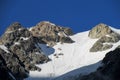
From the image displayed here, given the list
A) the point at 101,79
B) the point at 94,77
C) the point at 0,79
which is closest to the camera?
the point at 0,79

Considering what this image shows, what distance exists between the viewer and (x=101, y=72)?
185 m

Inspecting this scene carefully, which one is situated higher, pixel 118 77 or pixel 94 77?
pixel 94 77

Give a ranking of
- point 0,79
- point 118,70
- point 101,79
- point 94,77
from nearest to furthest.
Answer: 1. point 0,79
2. point 118,70
3. point 101,79
4. point 94,77

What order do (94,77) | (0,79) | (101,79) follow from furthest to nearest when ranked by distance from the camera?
(94,77)
(101,79)
(0,79)

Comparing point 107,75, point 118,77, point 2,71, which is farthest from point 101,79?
point 2,71

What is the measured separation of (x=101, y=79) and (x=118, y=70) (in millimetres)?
14047

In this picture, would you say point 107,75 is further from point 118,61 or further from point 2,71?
point 2,71

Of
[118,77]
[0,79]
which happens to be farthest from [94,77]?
[0,79]

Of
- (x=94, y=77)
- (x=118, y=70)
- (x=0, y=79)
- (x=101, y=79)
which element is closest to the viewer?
(x=0, y=79)

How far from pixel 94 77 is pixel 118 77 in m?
33.5

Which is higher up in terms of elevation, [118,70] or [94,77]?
[94,77]

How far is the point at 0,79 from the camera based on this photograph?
150 meters

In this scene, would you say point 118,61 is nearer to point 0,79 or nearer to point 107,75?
point 107,75

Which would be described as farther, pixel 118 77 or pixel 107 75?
pixel 107 75
